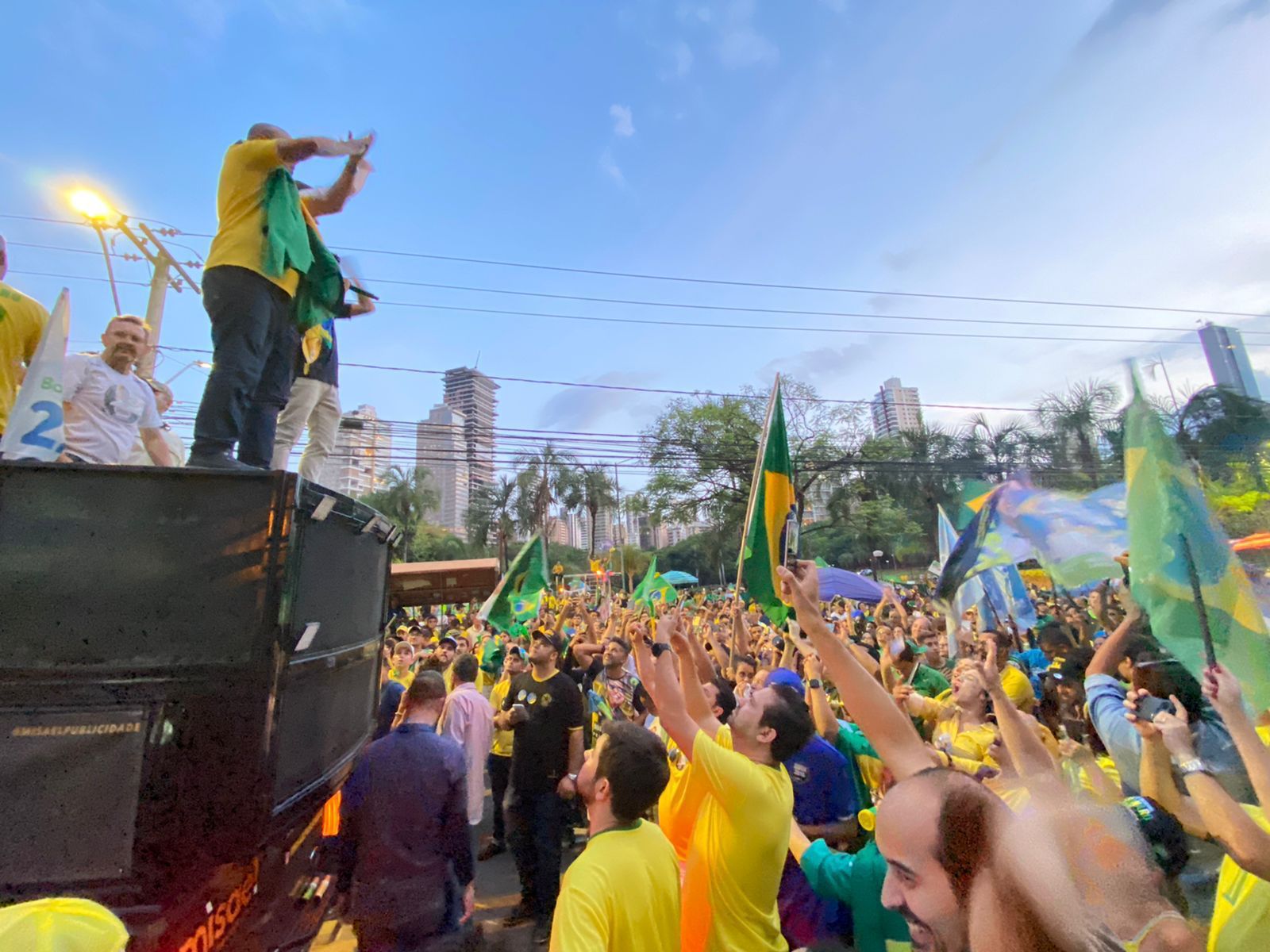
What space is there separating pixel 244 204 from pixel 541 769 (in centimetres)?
442

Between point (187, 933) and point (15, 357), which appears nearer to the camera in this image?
point (187, 933)

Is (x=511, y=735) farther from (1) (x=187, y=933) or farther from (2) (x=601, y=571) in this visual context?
(2) (x=601, y=571)

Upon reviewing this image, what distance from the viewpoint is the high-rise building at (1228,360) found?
14350mm

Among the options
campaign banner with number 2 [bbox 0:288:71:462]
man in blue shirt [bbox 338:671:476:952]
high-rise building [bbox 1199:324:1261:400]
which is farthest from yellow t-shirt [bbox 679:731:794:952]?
high-rise building [bbox 1199:324:1261:400]

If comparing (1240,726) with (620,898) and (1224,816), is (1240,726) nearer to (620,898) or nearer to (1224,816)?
(1224,816)

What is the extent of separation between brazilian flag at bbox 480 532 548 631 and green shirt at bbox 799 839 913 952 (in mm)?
6310

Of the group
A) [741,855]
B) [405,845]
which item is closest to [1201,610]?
[741,855]

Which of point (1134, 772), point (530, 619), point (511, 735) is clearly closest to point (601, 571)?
point (530, 619)

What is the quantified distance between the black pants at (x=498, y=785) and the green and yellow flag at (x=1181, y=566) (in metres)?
5.31

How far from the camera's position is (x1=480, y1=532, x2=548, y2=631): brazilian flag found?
28.1 ft

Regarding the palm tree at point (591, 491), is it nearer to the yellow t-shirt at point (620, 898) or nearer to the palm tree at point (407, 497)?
the palm tree at point (407, 497)

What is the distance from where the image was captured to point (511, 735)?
617 centimetres

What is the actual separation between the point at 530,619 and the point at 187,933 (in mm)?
8047

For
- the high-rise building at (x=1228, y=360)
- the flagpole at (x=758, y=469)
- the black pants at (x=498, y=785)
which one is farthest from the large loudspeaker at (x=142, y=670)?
the high-rise building at (x=1228, y=360)
